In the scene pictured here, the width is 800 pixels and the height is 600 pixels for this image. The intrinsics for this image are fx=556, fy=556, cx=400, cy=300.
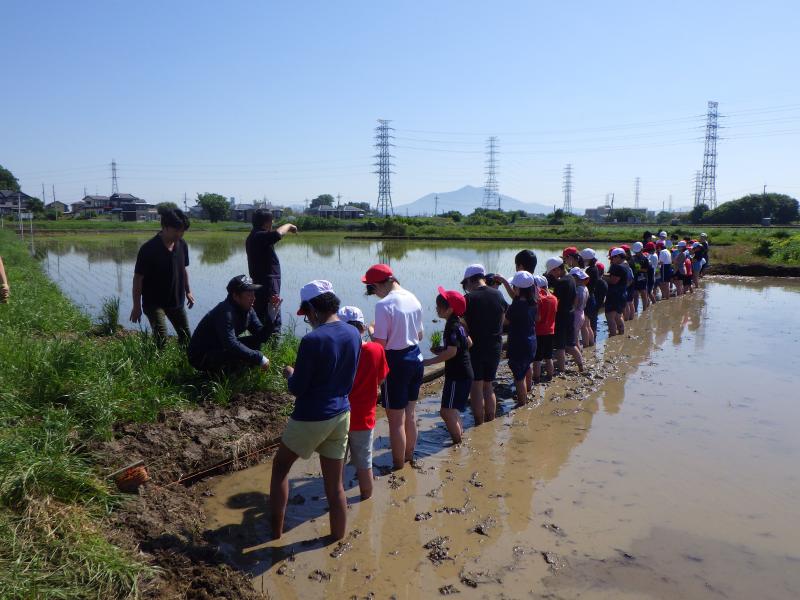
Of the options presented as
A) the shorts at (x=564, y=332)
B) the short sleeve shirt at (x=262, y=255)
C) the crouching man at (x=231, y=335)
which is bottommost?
the shorts at (x=564, y=332)

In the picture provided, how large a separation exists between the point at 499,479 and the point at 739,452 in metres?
2.50

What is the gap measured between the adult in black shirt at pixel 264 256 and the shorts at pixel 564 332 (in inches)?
156

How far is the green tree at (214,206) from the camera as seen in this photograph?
72125mm

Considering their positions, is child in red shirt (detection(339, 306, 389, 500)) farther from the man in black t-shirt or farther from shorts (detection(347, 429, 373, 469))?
the man in black t-shirt

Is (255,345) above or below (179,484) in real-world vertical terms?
above

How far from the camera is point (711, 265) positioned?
914 inches

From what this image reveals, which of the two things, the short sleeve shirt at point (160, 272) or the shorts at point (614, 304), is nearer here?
the short sleeve shirt at point (160, 272)

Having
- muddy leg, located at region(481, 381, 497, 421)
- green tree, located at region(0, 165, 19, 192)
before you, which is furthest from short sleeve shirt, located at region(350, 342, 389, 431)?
green tree, located at region(0, 165, 19, 192)

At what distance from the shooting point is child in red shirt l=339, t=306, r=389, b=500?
4125 millimetres

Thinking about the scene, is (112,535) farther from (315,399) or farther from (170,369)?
(170,369)

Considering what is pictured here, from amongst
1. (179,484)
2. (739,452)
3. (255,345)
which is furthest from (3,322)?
(739,452)

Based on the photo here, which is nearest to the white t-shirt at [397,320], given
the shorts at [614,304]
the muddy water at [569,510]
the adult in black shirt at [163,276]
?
the muddy water at [569,510]

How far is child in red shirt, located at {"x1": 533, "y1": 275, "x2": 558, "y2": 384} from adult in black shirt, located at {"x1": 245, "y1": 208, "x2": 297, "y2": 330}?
3285mm

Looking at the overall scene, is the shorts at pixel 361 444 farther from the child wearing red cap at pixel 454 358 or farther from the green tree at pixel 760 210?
the green tree at pixel 760 210
